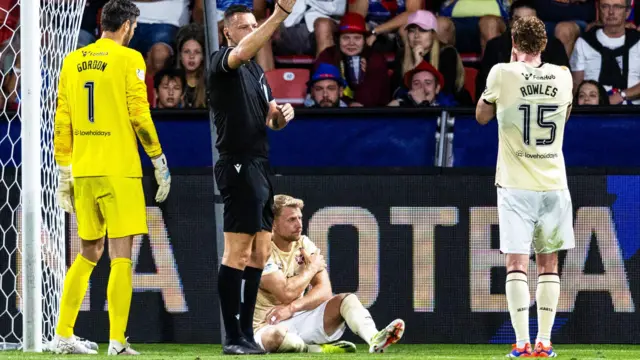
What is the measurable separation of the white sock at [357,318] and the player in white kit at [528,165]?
1121mm

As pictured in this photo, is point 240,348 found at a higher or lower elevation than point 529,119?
lower

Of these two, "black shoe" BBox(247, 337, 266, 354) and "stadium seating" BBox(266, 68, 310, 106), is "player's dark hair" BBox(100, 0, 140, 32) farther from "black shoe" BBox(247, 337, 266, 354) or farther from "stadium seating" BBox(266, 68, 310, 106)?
"stadium seating" BBox(266, 68, 310, 106)

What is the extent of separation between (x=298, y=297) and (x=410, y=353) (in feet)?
2.81

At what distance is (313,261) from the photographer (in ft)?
28.3

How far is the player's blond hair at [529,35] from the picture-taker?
7305 millimetres

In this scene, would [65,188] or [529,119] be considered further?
[65,188]

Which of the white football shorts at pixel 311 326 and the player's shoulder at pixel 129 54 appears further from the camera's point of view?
the white football shorts at pixel 311 326

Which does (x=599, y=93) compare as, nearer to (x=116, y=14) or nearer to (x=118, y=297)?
(x=116, y=14)

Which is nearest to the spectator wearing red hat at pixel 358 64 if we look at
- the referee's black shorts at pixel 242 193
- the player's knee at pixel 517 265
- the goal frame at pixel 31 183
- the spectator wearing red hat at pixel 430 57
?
the spectator wearing red hat at pixel 430 57

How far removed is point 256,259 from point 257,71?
1068mm

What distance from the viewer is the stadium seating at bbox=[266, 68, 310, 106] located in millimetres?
11312

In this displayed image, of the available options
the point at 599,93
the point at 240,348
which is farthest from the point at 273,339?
the point at 599,93

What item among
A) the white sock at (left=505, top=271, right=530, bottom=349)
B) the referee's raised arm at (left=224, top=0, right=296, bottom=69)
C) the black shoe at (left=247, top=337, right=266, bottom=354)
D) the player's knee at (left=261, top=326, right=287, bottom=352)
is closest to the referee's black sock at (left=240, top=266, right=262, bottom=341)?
the black shoe at (left=247, top=337, right=266, bottom=354)

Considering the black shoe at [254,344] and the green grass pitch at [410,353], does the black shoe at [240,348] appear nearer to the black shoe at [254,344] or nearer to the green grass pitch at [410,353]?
the black shoe at [254,344]
